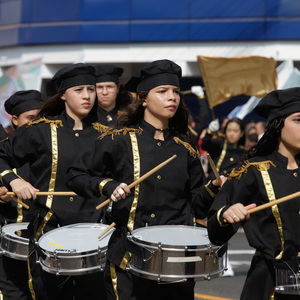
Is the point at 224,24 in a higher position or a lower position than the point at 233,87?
higher

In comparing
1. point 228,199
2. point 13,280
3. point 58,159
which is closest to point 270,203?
point 228,199

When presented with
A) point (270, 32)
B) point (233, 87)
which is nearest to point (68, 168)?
point (233, 87)

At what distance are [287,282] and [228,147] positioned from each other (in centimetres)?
752

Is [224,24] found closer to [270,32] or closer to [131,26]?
[270,32]

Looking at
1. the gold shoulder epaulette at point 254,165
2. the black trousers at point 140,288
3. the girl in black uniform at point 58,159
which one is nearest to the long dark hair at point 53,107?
the girl in black uniform at point 58,159

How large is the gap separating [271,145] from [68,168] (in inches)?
59.7

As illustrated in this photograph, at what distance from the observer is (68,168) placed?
5.49 meters

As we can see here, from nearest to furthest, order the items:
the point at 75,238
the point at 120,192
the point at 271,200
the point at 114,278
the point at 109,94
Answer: the point at 271,200
the point at 120,192
the point at 114,278
the point at 75,238
the point at 109,94

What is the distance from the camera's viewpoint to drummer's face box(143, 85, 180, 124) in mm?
5227

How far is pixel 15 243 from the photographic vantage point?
237 inches

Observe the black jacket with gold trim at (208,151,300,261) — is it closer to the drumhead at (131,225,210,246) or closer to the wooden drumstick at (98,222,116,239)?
the drumhead at (131,225,210,246)

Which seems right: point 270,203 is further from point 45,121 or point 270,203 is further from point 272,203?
point 45,121

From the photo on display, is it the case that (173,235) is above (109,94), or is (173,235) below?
below

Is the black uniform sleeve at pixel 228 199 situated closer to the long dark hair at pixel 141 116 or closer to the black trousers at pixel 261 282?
the black trousers at pixel 261 282
